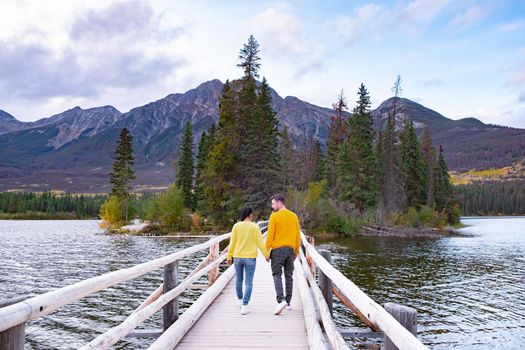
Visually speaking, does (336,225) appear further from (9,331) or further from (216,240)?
(9,331)

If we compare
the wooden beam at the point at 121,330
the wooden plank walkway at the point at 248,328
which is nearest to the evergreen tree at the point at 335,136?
the wooden plank walkway at the point at 248,328

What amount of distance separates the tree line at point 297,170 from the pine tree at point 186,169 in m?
0.16

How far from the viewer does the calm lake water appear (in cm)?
1377

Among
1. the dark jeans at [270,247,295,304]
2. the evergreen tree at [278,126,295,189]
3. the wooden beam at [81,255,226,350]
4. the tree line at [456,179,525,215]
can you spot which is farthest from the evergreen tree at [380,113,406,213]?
the tree line at [456,179,525,215]

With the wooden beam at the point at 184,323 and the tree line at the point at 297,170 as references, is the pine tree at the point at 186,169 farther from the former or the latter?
the wooden beam at the point at 184,323

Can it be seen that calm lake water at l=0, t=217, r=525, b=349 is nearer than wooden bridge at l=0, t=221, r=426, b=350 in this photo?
No

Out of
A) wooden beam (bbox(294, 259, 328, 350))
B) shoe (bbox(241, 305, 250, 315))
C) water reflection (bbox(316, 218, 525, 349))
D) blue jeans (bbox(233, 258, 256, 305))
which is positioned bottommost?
water reflection (bbox(316, 218, 525, 349))

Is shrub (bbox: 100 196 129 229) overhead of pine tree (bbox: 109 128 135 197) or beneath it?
beneath

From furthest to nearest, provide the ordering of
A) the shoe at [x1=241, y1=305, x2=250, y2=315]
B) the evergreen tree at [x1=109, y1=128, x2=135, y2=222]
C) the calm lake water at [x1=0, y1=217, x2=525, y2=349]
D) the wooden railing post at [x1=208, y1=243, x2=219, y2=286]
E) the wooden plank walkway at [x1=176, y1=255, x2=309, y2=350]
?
the evergreen tree at [x1=109, y1=128, x2=135, y2=222] < the calm lake water at [x1=0, y1=217, x2=525, y2=349] < the wooden railing post at [x1=208, y1=243, x2=219, y2=286] < the shoe at [x1=241, y1=305, x2=250, y2=315] < the wooden plank walkway at [x1=176, y1=255, x2=309, y2=350]

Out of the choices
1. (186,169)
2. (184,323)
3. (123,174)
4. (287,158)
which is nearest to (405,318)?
(184,323)

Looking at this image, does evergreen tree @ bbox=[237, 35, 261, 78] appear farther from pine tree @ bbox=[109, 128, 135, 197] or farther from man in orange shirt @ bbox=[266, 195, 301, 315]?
man in orange shirt @ bbox=[266, 195, 301, 315]

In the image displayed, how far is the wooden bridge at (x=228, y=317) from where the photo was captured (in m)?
2.76

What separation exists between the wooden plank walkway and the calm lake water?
5705 millimetres

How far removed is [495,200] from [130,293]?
541ft
